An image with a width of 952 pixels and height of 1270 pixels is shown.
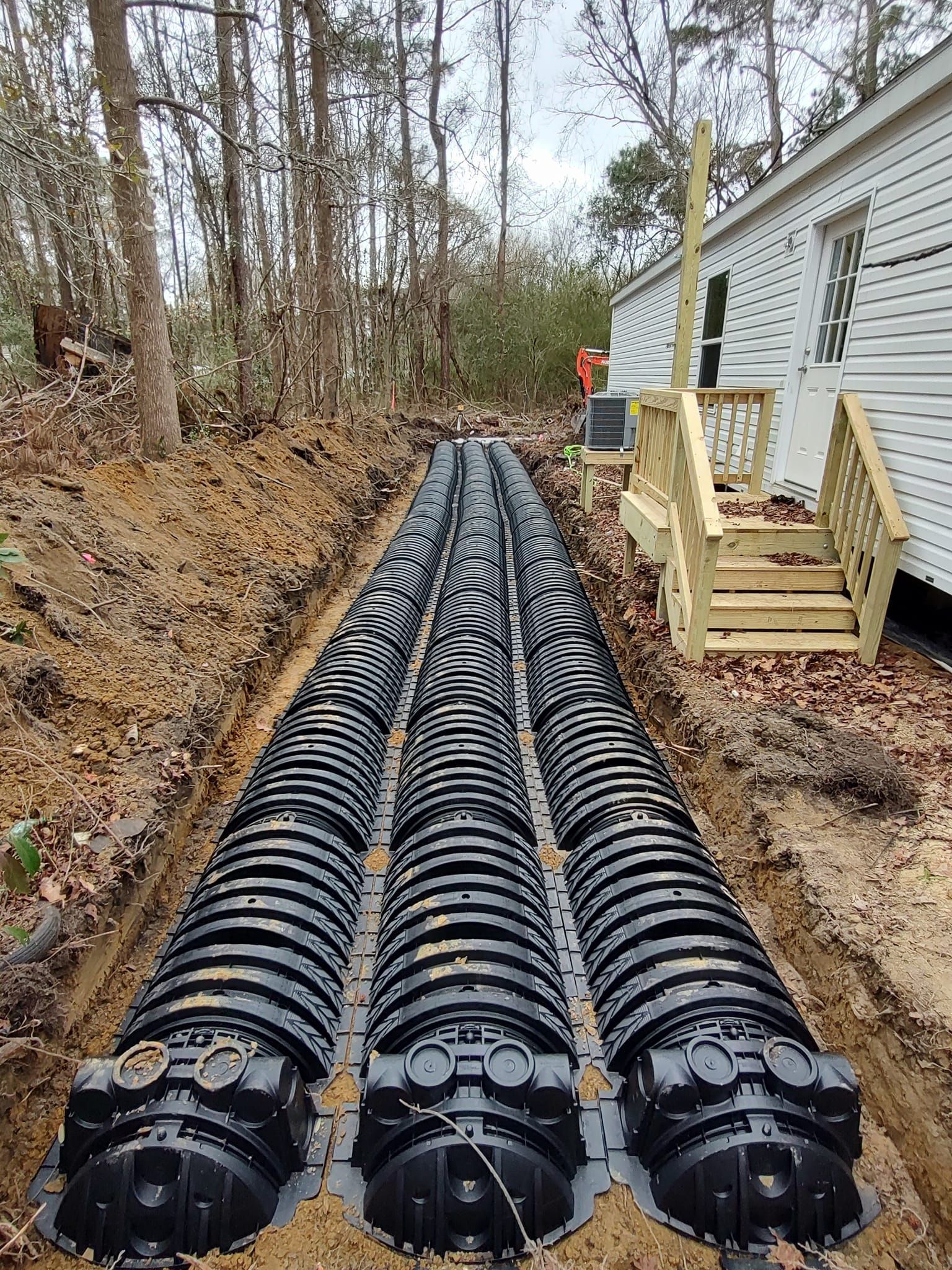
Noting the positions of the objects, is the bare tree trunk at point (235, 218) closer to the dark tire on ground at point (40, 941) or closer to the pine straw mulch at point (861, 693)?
the pine straw mulch at point (861, 693)

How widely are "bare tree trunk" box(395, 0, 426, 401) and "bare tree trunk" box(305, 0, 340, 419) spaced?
4.83 metres

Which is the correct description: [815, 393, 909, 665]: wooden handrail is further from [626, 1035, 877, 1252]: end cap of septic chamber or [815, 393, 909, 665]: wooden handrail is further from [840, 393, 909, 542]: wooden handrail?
[626, 1035, 877, 1252]: end cap of septic chamber

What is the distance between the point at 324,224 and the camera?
36.7ft

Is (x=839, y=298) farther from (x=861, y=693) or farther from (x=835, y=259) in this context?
(x=861, y=693)

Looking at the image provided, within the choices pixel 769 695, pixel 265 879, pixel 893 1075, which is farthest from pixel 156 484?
pixel 893 1075

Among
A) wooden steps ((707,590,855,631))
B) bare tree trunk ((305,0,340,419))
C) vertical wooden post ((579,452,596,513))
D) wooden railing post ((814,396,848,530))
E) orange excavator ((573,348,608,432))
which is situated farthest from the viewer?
orange excavator ((573,348,608,432))

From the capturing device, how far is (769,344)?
23.0 feet

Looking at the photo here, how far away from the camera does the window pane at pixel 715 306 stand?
8.55 meters

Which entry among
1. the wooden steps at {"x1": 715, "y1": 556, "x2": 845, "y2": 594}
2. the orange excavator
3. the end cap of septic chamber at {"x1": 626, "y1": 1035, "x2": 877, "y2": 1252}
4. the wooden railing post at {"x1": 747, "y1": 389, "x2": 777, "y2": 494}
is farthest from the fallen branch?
the orange excavator

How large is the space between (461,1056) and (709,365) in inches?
367

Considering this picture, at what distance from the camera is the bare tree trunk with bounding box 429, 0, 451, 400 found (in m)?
20.6

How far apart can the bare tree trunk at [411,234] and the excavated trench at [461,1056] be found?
16.6m

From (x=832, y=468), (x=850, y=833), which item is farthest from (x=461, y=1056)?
(x=832, y=468)

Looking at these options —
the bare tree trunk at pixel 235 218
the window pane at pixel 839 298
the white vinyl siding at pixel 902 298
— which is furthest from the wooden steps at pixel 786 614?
the bare tree trunk at pixel 235 218
